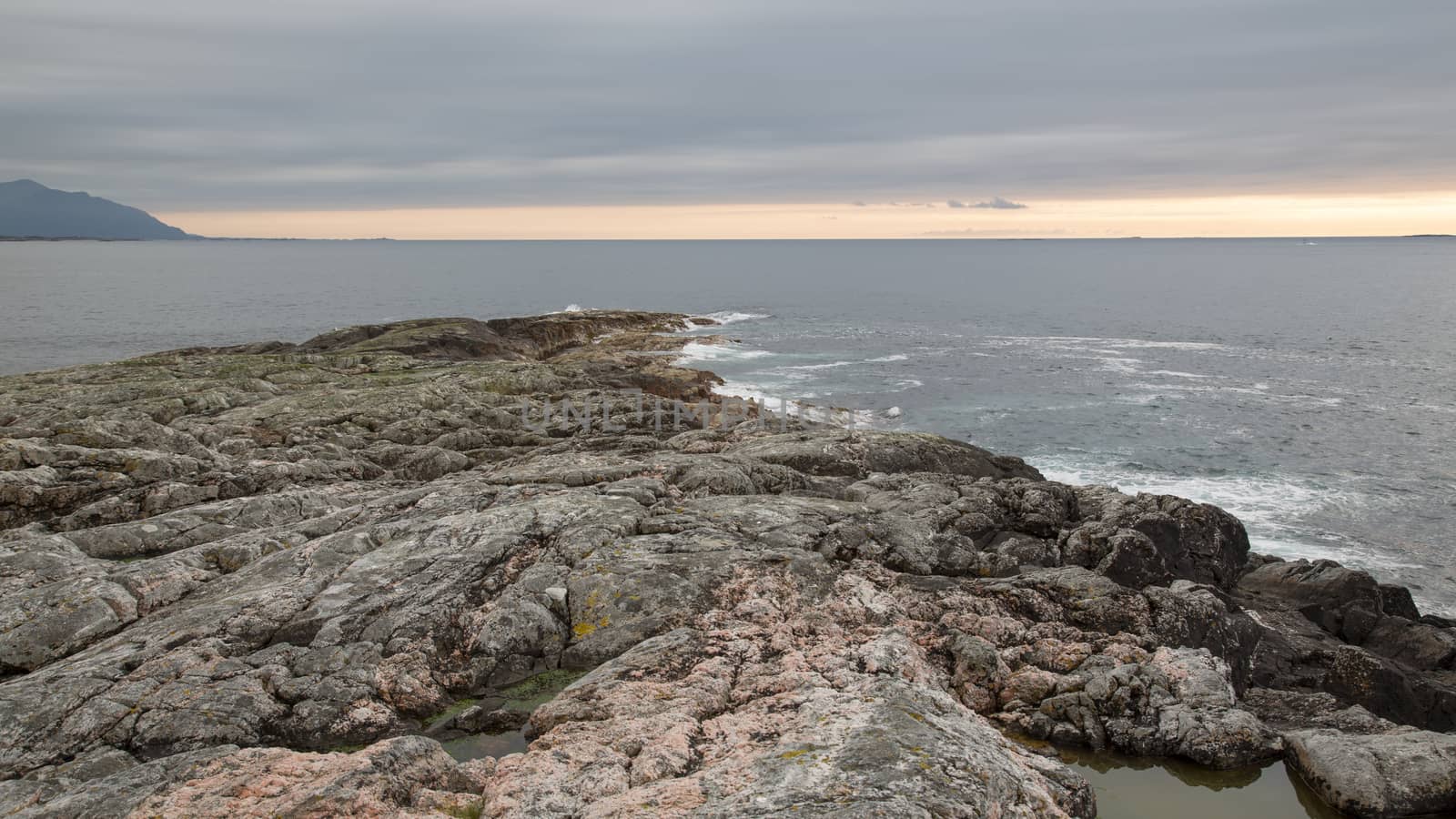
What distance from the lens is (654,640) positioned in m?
13.4

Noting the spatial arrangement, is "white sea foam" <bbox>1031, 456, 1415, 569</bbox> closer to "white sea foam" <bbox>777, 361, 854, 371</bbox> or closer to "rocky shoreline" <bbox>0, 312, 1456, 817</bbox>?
"rocky shoreline" <bbox>0, 312, 1456, 817</bbox>

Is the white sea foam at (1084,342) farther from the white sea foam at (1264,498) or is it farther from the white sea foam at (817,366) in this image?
the white sea foam at (1264,498)

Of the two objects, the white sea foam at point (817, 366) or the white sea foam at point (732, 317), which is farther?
the white sea foam at point (732, 317)

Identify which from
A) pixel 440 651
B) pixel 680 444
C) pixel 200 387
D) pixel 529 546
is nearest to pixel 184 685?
pixel 440 651

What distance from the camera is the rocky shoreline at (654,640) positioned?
9.45 metres

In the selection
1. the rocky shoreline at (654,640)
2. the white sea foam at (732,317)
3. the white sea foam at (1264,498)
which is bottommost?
the white sea foam at (1264,498)

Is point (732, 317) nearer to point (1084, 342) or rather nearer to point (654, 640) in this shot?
point (1084, 342)

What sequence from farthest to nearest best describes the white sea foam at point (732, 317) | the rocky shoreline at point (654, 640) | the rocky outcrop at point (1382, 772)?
the white sea foam at point (732, 317)
the rocky outcrop at point (1382, 772)
the rocky shoreline at point (654, 640)

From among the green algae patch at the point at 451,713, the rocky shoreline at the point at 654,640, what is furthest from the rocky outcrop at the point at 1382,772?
the green algae patch at the point at 451,713

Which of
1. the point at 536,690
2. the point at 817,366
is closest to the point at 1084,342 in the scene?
the point at 817,366

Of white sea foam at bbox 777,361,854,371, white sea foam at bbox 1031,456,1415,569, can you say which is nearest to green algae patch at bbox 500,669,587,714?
white sea foam at bbox 1031,456,1415,569

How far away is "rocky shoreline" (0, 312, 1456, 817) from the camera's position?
31.0 ft

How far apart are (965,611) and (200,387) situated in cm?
3442

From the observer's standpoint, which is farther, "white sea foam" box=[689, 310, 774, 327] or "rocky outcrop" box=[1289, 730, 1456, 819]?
"white sea foam" box=[689, 310, 774, 327]
